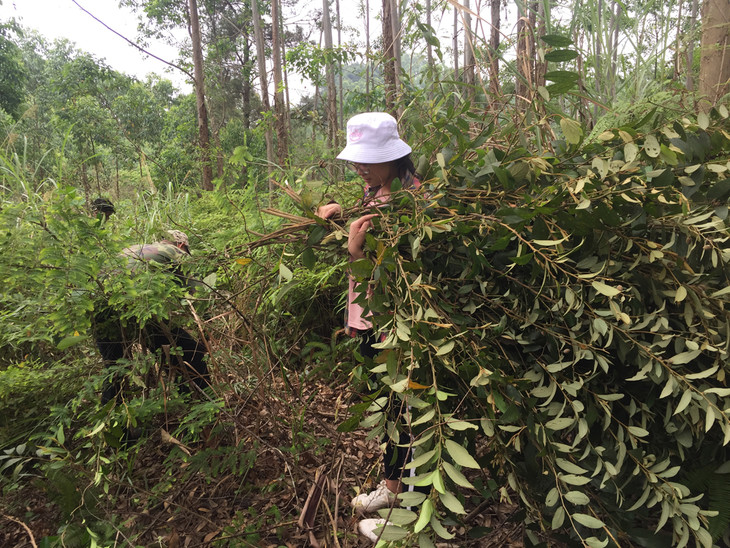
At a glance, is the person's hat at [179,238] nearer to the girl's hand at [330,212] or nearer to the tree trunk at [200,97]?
the girl's hand at [330,212]

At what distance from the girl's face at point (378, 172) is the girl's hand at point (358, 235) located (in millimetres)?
574

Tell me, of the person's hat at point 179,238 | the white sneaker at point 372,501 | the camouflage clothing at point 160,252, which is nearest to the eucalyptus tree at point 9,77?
the person's hat at point 179,238

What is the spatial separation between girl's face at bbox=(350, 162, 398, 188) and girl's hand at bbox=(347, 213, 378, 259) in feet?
1.88

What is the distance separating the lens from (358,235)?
125 centimetres

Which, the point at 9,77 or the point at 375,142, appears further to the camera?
the point at 9,77

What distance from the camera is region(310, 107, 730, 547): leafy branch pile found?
1030 mm

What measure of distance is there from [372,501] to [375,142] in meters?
1.44

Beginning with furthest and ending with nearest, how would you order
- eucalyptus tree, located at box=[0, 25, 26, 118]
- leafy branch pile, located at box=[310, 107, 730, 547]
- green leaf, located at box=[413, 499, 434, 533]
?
eucalyptus tree, located at box=[0, 25, 26, 118] < leafy branch pile, located at box=[310, 107, 730, 547] < green leaf, located at box=[413, 499, 434, 533]

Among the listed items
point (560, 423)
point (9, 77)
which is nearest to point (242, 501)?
point (560, 423)

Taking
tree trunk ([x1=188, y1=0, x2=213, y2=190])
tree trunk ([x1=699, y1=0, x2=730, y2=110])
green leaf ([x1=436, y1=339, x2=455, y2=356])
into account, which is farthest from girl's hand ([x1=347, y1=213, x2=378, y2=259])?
tree trunk ([x1=188, y1=0, x2=213, y2=190])

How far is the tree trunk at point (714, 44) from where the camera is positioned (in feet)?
9.48

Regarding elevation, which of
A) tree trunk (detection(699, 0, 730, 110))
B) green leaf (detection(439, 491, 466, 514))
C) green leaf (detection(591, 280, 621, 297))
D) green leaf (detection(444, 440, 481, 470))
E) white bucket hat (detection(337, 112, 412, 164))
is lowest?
green leaf (detection(439, 491, 466, 514))

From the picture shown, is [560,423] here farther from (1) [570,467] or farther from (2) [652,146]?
(2) [652,146]

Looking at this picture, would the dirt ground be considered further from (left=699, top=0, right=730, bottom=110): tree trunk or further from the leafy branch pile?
(left=699, top=0, right=730, bottom=110): tree trunk
